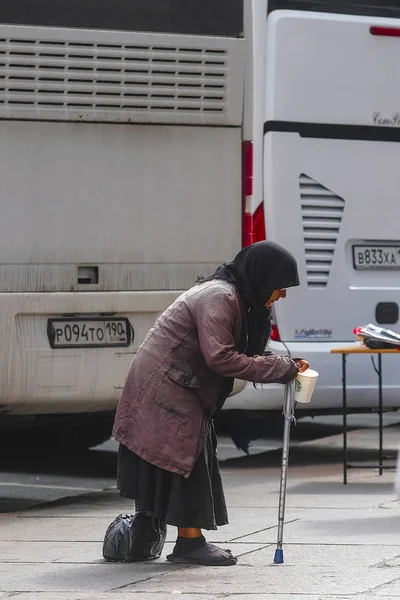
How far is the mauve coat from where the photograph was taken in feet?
22.6

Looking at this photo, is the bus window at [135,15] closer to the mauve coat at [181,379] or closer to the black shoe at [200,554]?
the mauve coat at [181,379]

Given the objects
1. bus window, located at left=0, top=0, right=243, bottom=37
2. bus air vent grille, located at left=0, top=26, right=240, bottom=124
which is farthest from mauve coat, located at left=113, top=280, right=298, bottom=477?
bus window, located at left=0, top=0, right=243, bottom=37

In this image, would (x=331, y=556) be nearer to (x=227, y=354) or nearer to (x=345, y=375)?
(x=227, y=354)

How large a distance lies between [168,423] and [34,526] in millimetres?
1740

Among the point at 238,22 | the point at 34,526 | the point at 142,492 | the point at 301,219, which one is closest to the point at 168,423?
the point at 142,492

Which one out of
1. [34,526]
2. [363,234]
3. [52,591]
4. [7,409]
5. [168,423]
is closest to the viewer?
[52,591]

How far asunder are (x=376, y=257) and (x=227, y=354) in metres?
4.45

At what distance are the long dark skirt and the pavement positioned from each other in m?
0.22

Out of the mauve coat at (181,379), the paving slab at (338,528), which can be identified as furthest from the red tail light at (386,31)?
the mauve coat at (181,379)

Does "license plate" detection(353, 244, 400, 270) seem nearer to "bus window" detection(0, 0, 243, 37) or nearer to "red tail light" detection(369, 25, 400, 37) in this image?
"red tail light" detection(369, 25, 400, 37)

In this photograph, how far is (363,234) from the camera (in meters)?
11.0

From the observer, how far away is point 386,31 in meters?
11.0

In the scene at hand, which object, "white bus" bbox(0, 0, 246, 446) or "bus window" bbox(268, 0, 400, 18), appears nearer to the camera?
"white bus" bbox(0, 0, 246, 446)

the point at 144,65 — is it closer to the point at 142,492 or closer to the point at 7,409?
the point at 7,409
